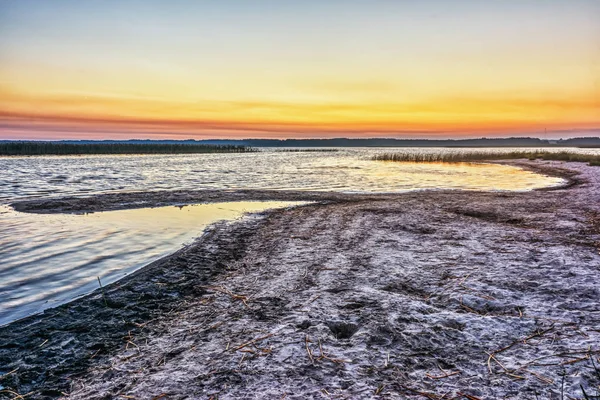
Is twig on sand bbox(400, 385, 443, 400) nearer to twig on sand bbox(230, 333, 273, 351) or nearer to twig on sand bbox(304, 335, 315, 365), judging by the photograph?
twig on sand bbox(304, 335, 315, 365)

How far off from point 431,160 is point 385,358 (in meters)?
63.2

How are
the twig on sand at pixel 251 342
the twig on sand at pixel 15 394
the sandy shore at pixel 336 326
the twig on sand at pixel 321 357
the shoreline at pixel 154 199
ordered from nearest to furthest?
the sandy shore at pixel 336 326, the twig on sand at pixel 15 394, the twig on sand at pixel 321 357, the twig on sand at pixel 251 342, the shoreline at pixel 154 199

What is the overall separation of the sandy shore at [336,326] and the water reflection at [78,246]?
828mm

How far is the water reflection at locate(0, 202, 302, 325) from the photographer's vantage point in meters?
6.89

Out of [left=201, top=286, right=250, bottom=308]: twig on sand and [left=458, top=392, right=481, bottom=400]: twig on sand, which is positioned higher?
[left=458, top=392, right=481, bottom=400]: twig on sand

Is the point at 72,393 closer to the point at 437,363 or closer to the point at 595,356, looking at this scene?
the point at 437,363

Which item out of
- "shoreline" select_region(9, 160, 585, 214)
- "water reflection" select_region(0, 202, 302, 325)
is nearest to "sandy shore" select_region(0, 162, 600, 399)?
"water reflection" select_region(0, 202, 302, 325)

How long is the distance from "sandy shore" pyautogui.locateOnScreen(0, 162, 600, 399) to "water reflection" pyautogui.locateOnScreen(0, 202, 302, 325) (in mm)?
828

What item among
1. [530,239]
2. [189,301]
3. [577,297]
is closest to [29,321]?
[189,301]

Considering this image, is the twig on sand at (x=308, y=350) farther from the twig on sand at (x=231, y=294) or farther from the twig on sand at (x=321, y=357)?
the twig on sand at (x=231, y=294)

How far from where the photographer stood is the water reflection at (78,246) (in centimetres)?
689

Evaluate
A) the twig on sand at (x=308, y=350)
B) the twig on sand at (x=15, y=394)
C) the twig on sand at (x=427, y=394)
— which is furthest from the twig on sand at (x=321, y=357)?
the twig on sand at (x=15, y=394)

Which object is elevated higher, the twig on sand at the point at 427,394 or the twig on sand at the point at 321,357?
the twig on sand at the point at 427,394

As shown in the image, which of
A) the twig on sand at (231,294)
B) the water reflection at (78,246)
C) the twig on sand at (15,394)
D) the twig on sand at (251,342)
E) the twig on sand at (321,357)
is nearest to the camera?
the twig on sand at (15,394)
